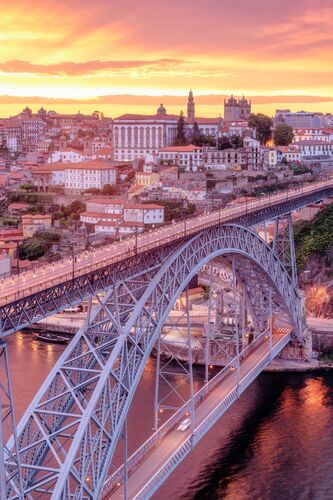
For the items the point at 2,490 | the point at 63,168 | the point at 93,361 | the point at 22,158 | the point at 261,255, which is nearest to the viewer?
the point at 2,490

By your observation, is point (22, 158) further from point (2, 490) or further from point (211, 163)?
point (2, 490)

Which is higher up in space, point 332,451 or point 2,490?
point 2,490

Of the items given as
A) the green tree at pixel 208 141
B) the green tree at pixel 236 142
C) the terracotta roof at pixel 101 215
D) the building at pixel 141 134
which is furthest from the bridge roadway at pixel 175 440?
the building at pixel 141 134

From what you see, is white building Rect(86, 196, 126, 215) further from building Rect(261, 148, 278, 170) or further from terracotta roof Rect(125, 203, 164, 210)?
building Rect(261, 148, 278, 170)

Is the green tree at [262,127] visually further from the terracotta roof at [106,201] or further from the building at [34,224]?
the building at [34,224]

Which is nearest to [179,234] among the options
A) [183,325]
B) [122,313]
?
[122,313]

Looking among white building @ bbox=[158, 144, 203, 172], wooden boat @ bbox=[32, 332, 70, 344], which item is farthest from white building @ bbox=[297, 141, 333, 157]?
wooden boat @ bbox=[32, 332, 70, 344]

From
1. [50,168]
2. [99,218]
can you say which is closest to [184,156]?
[50,168]
